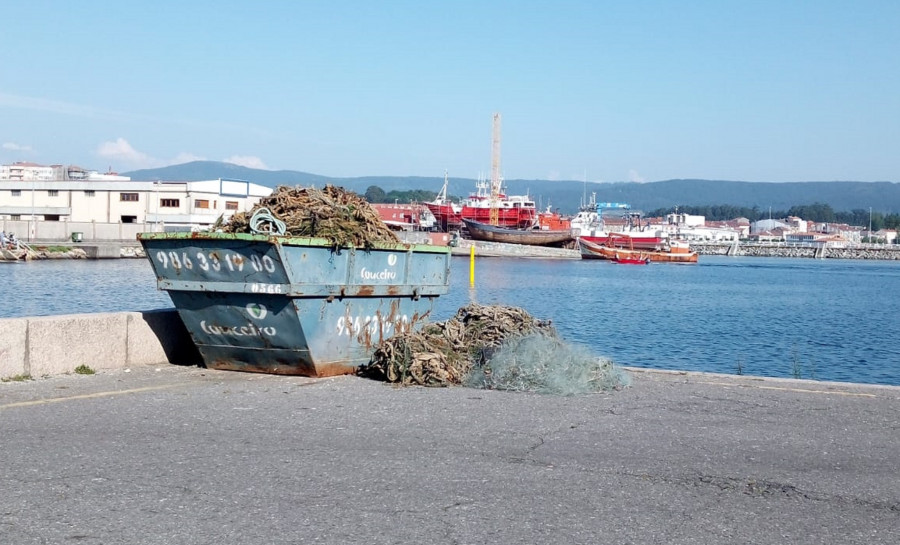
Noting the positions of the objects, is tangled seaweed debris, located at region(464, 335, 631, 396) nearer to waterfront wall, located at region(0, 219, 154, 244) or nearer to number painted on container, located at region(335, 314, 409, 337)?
number painted on container, located at region(335, 314, 409, 337)

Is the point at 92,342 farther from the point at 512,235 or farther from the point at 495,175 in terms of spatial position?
the point at 495,175

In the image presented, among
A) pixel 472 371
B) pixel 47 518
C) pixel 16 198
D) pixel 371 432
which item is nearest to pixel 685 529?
pixel 371 432

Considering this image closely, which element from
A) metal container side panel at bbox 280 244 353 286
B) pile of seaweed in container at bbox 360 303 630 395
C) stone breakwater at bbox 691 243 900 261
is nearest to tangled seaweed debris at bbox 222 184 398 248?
metal container side panel at bbox 280 244 353 286

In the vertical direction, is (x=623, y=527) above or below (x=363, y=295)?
below

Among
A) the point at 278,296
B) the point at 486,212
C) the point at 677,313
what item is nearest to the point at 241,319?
the point at 278,296

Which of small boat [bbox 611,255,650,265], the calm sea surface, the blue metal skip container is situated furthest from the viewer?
small boat [bbox 611,255,650,265]

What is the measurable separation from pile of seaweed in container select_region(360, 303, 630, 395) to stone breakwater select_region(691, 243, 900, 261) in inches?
7142

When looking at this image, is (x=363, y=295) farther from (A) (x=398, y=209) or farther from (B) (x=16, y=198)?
(A) (x=398, y=209)

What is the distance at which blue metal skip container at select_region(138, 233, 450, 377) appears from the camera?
10281 millimetres

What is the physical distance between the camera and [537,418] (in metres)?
8.81

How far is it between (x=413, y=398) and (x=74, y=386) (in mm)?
3461

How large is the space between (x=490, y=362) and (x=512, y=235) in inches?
4292

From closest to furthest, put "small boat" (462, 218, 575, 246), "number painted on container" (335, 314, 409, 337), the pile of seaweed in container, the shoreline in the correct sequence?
the pile of seaweed in container < "number painted on container" (335, 314, 409, 337) < the shoreline < "small boat" (462, 218, 575, 246)

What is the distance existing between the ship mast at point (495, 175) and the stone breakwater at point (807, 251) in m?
55.2
